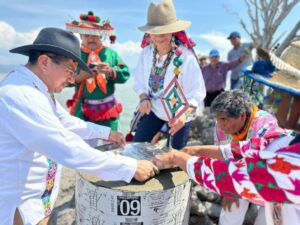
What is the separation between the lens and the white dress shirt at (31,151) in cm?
169

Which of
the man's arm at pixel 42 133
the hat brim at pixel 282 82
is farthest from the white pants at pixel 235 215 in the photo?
the hat brim at pixel 282 82

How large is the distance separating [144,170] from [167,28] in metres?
1.23

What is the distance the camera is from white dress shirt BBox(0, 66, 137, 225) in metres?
A: 1.69

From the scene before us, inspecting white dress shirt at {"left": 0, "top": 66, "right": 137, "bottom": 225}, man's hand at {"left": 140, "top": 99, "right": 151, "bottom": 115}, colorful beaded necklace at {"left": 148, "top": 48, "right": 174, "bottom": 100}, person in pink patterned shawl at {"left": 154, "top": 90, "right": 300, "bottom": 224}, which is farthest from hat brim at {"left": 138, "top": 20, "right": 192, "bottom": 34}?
white dress shirt at {"left": 0, "top": 66, "right": 137, "bottom": 225}

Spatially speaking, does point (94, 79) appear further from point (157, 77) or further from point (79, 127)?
point (79, 127)

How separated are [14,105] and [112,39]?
7.24ft

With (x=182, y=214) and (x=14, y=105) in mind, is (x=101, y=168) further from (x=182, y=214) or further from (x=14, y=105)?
(x=182, y=214)

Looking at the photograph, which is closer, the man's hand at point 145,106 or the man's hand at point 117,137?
the man's hand at point 117,137

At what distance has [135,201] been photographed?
6.45 feet

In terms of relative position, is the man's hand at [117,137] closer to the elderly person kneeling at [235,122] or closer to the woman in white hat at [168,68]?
the woman in white hat at [168,68]

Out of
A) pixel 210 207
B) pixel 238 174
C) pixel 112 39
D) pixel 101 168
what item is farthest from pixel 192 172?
pixel 112 39

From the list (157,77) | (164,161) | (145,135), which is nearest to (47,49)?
(164,161)

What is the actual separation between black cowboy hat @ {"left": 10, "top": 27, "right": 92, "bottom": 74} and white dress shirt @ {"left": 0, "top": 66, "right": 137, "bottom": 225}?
14 cm

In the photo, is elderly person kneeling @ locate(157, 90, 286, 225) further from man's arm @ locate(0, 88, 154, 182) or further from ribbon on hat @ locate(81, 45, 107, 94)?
ribbon on hat @ locate(81, 45, 107, 94)
